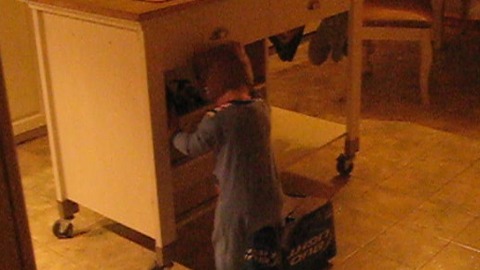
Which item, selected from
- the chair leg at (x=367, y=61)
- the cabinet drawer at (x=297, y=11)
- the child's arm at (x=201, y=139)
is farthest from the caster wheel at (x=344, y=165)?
the chair leg at (x=367, y=61)

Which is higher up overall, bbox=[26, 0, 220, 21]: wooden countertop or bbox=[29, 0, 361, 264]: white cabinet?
bbox=[26, 0, 220, 21]: wooden countertop

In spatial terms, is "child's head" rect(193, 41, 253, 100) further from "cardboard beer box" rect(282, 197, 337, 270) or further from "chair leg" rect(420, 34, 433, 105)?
"chair leg" rect(420, 34, 433, 105)

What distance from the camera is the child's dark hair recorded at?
1.95m

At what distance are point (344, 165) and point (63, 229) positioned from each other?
3.55 feet

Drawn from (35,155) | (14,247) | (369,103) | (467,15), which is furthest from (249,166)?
(467,15)

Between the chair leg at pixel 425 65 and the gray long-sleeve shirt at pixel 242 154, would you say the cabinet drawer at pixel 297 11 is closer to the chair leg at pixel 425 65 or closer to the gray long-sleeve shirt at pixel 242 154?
the gray long-sleeve shirt at pixel 242 154

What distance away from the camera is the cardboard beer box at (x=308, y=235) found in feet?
6.92

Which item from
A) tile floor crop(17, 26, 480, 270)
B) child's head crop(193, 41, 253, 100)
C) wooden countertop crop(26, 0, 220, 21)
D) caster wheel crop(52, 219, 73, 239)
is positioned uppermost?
wooden countertop crop(26, 0, 220, 21)

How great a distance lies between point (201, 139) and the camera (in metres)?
1.96

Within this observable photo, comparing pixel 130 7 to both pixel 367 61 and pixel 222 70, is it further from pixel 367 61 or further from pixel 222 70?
pixel 367 61

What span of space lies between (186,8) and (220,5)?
15cm

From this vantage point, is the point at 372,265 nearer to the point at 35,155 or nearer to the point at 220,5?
the point at 220,5

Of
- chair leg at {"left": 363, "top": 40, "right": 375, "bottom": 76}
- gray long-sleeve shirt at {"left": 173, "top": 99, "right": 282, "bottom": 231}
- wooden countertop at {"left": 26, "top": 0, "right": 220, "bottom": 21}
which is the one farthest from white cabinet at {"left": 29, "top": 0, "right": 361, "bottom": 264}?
chair leg at {"left": 363, "top": 40, "right": 375, "bottom": 76}

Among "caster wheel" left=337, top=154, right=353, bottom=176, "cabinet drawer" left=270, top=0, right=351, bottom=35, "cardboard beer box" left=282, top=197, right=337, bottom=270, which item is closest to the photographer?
"cardboard beer box" left=282, top=197, right=337, bottom=270
